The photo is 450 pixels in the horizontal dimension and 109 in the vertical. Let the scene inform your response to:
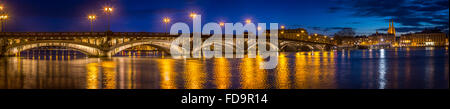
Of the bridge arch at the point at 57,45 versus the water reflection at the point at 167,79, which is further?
the bridge arch at the point at 57,45

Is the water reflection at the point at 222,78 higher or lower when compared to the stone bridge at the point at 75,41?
lower

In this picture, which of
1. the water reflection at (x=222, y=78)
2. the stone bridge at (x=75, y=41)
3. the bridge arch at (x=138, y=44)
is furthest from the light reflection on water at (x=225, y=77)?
the bridge arch at (x=138, y=44)

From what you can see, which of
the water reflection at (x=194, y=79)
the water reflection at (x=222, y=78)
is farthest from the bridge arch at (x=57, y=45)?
the water reflection at (x=194, y=79)

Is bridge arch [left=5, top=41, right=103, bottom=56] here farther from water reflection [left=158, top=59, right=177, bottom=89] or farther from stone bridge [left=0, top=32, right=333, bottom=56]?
water reflection [left=158, top=59, right=177, bottom=89]

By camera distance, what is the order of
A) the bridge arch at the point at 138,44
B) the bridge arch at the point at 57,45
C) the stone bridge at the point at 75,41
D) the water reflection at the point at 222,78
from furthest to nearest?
the bridge arch at the point at 138,44 → the bridge arch at the point at 57,45 → the stone bridge at the point at 75,41 → the water reflection at the point at 222,78

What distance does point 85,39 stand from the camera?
62438 millimetres

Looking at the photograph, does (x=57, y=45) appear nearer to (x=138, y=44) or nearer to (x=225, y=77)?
(x=138, y=44)

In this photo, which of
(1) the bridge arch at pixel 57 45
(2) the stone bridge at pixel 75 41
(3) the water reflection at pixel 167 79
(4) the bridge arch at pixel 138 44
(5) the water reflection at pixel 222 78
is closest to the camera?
(3) the water reflection at pixel 167 79

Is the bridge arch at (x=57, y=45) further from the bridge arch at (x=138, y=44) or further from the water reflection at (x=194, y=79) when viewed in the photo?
the water reflection at (x=194, y=79)

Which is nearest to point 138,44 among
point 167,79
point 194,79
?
point 167,79

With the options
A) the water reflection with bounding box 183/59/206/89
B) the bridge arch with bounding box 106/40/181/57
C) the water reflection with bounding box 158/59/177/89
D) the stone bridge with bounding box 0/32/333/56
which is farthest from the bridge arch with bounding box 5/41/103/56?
the water reflection with bounding box 183/59/206/89
